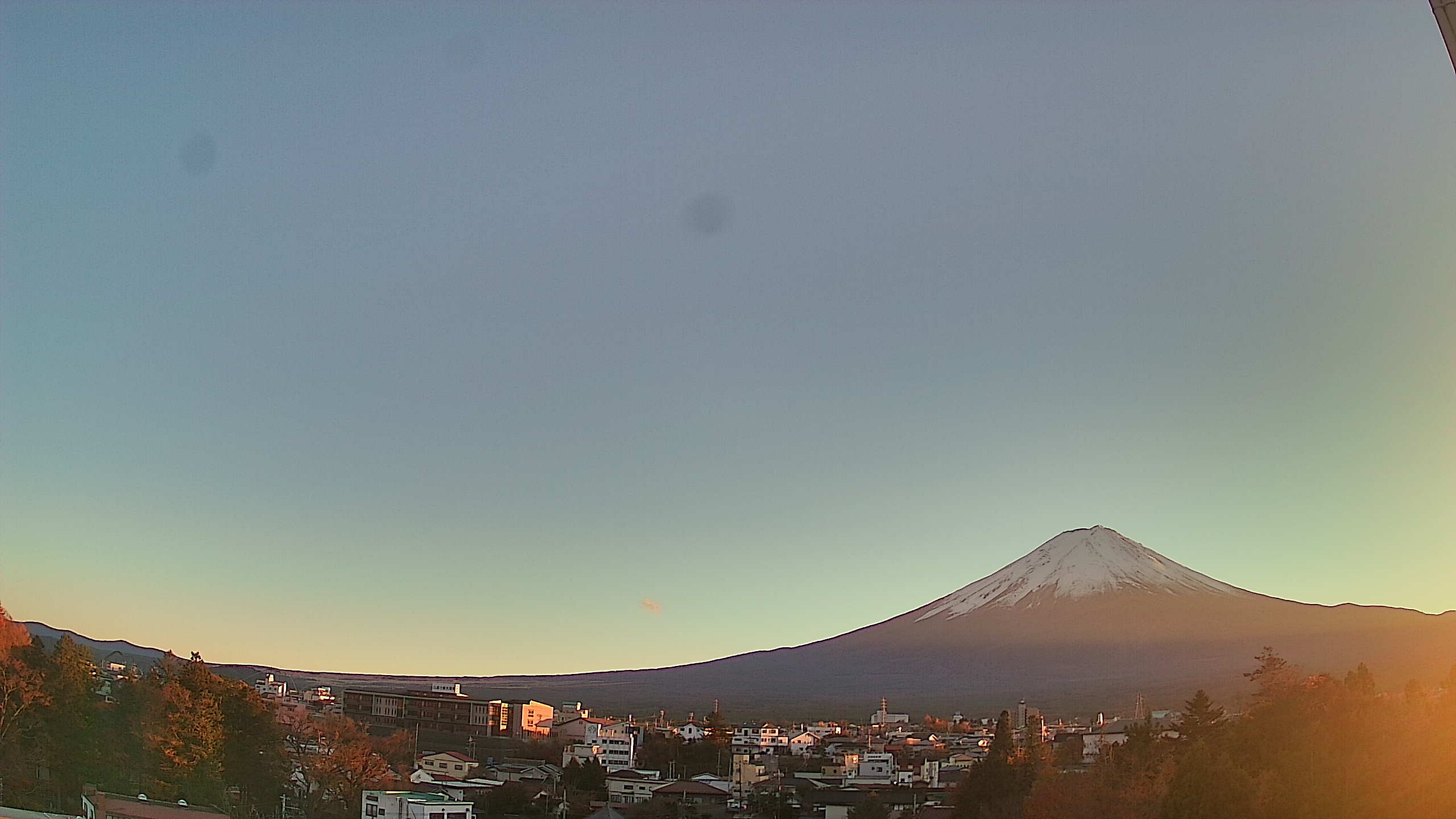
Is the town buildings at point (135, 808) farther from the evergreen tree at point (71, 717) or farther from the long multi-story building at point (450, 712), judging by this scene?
the long multi-story building at point (450, 712)

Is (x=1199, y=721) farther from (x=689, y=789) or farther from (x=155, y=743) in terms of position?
(x=155, y=743)

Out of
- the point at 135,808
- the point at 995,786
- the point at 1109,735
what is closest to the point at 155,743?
the point at 135,808

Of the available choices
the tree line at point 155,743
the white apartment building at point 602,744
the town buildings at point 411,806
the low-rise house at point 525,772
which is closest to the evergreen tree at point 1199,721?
the town buildings at point 411,806

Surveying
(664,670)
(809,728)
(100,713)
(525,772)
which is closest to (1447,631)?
(809,728)

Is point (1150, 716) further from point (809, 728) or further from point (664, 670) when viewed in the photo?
point (664, 670)

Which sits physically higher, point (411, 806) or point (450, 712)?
point (450, 712)

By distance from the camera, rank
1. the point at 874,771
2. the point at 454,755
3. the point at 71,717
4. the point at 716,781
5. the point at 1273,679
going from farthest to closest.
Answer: the point at 454,755 → the point at 716,781 → the point at 874,771 → the point at 71,717 → the point at 1273,679

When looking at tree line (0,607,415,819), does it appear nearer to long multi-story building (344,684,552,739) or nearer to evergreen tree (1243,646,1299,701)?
long multi-story building (344,684,552,739)
